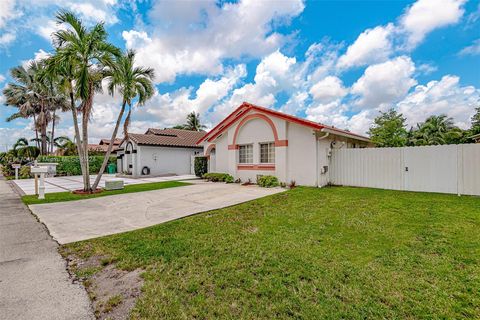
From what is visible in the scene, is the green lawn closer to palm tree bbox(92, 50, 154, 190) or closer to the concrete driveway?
the concrete driveway

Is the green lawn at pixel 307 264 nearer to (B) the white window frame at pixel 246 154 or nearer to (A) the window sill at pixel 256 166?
(A) the window sill at pixel 256 166

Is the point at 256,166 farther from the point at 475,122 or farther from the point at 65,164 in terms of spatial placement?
the point at 475,122

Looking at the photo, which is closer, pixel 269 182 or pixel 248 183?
pixel 269 182

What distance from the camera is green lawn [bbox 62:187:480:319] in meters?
2.59

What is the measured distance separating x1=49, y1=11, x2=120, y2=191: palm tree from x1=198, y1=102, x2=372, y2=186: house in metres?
7.77

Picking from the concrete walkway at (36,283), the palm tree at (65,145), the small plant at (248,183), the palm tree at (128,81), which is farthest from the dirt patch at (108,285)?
the palm tree at (65,145)

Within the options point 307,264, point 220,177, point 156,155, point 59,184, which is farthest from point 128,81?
point 156,155

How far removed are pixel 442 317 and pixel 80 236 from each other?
6.47 meters

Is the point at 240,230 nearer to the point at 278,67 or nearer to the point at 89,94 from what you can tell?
the point at 89,94

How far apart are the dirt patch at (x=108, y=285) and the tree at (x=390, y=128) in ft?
82.9

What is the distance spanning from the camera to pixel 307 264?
3590mm

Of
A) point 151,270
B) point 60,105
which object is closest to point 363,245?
point 151,270

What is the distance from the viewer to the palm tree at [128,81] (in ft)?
36.4

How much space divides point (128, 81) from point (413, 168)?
14.1 metres
